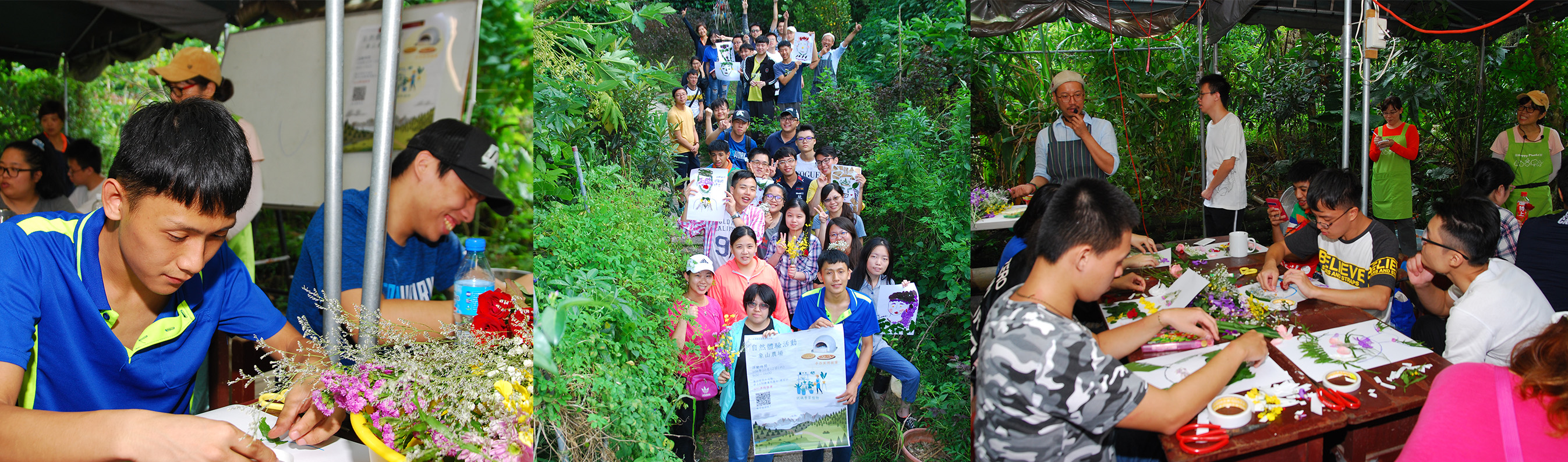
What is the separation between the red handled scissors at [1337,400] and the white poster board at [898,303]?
1103 millimetres

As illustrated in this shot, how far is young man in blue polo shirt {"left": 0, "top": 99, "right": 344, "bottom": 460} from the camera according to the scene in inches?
69.4

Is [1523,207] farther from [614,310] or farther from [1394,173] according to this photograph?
[614,310]

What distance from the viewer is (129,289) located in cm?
202

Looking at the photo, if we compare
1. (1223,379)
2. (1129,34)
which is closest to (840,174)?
(1223,379)

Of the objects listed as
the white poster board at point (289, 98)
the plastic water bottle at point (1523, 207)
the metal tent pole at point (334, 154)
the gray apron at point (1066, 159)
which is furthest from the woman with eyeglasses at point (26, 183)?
the plastic water bottle at point (1523, 207)

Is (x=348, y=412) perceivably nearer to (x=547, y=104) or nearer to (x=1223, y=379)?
(x=547, y=104)

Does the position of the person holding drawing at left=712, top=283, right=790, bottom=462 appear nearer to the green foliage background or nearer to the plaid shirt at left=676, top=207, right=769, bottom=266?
the plaid shirt at left=676, top=207, right=769, bottom=266

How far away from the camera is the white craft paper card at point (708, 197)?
2.28 metres

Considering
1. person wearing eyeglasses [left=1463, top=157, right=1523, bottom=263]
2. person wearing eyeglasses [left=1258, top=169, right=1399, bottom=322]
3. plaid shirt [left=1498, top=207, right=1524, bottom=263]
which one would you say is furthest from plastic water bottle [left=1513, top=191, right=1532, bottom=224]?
person wearing eyeglasses [left=1258, top=169, right=1399, bottom=322]

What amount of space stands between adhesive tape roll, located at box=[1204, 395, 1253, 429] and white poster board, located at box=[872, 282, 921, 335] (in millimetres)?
892

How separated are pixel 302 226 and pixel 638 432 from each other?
3.97 feet

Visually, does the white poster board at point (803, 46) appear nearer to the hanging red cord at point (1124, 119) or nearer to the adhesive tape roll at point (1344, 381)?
the hanging red cord at point (1124, 119)

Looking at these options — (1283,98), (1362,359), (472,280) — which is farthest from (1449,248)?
(1283,98)

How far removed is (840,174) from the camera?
7.71ft
